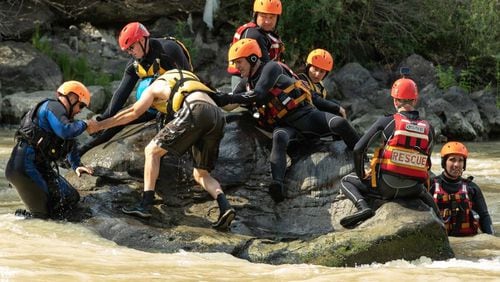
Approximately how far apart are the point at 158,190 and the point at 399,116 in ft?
7.74

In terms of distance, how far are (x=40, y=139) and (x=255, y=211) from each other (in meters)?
2.05

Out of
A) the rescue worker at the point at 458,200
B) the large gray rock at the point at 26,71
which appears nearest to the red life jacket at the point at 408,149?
the rescue worker at the point at 458,200

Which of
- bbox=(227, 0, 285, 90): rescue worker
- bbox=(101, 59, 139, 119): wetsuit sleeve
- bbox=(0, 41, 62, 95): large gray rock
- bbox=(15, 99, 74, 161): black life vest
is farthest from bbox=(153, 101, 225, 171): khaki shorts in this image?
bbox=(0, 41, 62, 95): large gray rock

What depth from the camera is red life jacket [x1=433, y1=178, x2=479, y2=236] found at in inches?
311

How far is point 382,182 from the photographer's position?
6.80m

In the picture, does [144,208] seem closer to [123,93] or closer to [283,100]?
[123,93]

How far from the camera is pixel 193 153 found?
283 inches

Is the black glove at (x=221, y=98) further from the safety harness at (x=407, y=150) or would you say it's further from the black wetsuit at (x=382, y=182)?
the safety harness at (x=407, y=150)

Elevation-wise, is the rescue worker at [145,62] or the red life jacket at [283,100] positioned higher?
the rescue worker at [145,62]

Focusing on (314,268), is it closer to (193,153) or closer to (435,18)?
(193,153)

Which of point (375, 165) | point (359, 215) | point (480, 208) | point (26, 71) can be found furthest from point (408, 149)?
point (26, 71)

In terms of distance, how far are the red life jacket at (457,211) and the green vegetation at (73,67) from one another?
1323 cm

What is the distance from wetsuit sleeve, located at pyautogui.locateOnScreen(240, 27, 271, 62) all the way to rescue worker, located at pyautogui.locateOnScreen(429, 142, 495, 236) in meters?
2.11

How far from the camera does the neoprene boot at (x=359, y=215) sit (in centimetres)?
671
